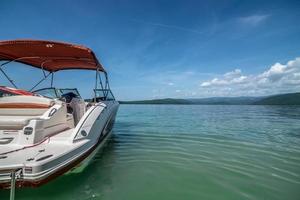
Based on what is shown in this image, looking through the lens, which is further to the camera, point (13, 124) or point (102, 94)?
point (102, 94)

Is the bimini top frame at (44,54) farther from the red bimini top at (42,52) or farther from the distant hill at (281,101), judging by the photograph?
the distant hill at (281,101)

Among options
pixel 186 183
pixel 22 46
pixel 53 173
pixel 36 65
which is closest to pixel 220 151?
pixel 186 183

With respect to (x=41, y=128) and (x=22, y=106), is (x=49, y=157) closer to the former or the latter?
(x=41, y=128)

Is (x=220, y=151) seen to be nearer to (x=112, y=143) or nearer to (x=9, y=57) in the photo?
(x=112, y=143)

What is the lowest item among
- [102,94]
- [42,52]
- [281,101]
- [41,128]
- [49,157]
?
[49,157]

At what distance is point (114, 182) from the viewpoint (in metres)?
4.16

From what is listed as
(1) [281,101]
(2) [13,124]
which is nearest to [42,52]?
(2) [13,124]

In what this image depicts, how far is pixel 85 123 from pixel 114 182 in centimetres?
140

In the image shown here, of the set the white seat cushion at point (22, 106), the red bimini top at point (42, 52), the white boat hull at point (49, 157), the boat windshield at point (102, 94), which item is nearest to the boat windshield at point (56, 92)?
the boat windshield at point (102, 94)

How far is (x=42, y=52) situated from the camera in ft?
20.4

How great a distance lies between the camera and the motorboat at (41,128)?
2.96 metres

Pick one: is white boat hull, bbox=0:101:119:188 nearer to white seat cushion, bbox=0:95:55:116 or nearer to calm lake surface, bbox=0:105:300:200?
calm lake surface, bbox=0:105:300:200

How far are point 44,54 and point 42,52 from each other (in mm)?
254

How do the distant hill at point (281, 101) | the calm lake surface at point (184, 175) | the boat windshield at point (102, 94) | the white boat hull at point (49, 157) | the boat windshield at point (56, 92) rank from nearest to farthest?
the white boat hull at point (49, 157) < the calm lake surface at point (184, 175) < the boat windshield at point (56, 92) < the boat windshield at point (102, 94) < the distant hill at point (281, 101)
